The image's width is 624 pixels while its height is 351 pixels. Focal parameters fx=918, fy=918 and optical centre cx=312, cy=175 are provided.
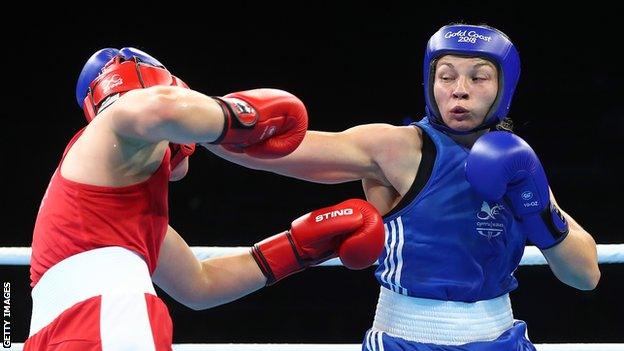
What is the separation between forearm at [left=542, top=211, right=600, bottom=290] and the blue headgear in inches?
13.5

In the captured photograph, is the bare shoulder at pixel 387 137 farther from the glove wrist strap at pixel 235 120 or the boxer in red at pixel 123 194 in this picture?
the glove wrist strap at pixel 235 120

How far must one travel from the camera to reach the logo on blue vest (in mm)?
2137

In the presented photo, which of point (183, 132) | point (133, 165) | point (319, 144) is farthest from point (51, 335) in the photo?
point (319, 144)

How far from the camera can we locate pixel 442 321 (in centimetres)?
211

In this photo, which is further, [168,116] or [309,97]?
[309,97]

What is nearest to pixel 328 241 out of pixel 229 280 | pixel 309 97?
pixel 229 280

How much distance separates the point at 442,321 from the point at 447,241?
0.18 meters

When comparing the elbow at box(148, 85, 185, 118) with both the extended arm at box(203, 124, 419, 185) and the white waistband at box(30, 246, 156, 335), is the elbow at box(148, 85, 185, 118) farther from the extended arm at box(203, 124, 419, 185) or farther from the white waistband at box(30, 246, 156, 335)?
the extended arm at box(203, 124, 419, 185)

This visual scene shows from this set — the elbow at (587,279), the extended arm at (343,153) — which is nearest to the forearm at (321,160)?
the extended arm at (343,153)

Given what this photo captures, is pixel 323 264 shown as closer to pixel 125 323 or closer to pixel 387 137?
pixel 387 137

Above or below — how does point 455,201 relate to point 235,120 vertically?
below

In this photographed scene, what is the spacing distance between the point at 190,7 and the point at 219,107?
4.35m

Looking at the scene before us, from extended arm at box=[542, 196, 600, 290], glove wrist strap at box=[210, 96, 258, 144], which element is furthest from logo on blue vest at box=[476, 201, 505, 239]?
glove wrist strap at box=[210, 96, 258, 144]

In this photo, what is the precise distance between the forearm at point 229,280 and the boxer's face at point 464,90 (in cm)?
59
